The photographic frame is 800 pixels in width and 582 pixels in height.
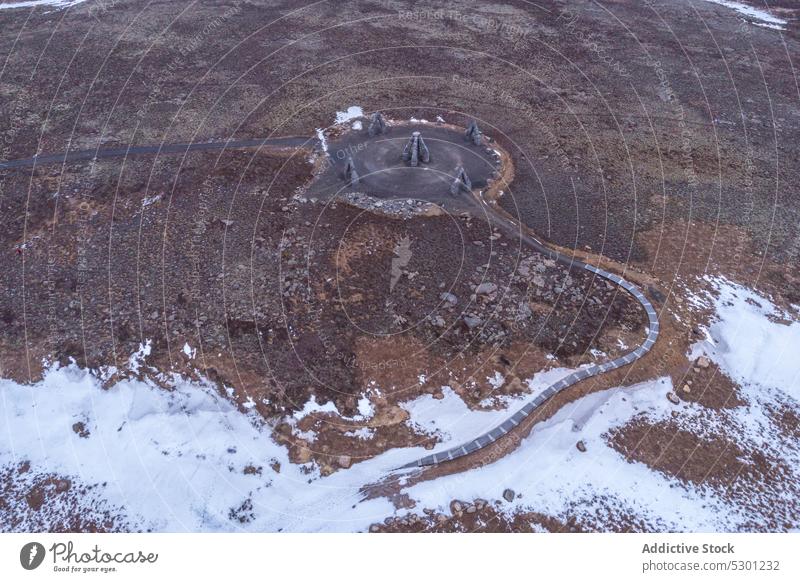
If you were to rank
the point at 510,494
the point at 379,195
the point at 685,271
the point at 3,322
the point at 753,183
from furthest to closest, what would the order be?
1. the point at 753,183
2. the point at 379,195
3. the point at 685,271
4. the point at 3,322
5. the point at 510,494

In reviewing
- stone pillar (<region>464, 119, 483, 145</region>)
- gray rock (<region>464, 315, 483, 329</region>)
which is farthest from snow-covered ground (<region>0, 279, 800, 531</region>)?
stone pillar (<region>464, 119, 483, 145</region>)

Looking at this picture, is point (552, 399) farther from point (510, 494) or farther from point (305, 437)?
point (305, 437)

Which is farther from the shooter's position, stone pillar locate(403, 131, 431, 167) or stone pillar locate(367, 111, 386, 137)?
stone pillar locate(367, 111, 386, 137)

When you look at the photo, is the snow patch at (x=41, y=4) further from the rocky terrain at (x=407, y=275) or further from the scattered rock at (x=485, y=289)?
the scattered rock at (x=485, y=289)

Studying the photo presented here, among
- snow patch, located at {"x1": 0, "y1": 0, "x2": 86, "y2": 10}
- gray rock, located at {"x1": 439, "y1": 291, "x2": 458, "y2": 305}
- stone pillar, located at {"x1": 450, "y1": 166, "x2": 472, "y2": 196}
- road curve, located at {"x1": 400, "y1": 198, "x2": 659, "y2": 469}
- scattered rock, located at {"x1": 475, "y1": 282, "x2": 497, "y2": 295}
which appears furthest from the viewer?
snow patch, located at {"x1": 0, "y1": 0, "x2": 86, "y2": 10}

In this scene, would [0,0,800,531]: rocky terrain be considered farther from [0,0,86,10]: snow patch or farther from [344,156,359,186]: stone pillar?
[0,0,86,10]: snow patch

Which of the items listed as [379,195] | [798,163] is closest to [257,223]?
[379,195]
